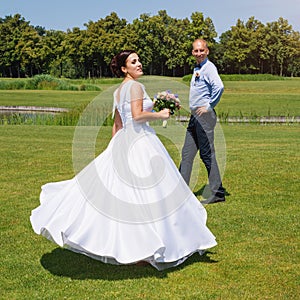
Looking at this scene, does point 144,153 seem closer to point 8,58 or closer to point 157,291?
point 157,291

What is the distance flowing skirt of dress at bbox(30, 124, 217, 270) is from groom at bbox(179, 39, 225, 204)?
113 inches

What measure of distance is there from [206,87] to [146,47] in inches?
3504

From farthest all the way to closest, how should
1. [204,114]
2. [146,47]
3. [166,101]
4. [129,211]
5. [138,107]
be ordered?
[146,47] → [204,114] → [166,101] → [138,107] → [129,211]

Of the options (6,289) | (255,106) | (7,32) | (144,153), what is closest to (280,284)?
(144,153)

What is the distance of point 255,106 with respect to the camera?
38.8 metres

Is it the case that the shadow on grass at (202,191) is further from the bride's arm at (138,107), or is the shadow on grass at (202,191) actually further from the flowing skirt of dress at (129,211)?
the bride's arm at (138,107)

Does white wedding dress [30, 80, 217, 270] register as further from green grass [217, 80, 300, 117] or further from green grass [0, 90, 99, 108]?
green grass [0, 90, 99, 108]

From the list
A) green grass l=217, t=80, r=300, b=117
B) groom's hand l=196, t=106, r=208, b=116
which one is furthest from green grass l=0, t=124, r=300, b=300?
green grass l=217, t=80, r=300, b=117

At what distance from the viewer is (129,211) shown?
227 inches

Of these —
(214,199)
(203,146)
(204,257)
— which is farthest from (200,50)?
(204,257)

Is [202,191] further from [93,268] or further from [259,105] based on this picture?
[259,105]

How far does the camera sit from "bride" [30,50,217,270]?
18.3ft

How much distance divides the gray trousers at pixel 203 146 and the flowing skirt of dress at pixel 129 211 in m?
2.85

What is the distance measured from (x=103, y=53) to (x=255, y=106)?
56348 millimetres
